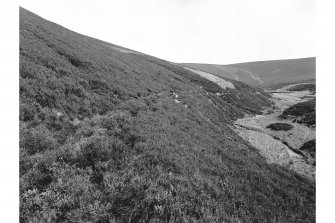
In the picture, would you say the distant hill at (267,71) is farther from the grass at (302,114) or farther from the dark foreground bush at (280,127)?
the dark foreground bush at (280,127)

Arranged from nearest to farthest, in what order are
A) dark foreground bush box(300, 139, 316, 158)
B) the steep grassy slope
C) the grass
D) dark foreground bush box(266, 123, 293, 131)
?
the steep grassy slope < dark foreground bush box(300, 139, 316, 158) < dark foreground bush box(266, 123, 293, 131) < the grass

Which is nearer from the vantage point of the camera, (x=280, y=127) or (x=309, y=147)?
(x=309, y=147)

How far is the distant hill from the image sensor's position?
146 metres

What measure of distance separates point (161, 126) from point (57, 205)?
752 cm

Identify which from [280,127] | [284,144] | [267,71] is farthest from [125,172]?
[267,71]

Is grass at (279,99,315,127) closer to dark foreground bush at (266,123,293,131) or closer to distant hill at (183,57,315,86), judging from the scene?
dark foreground bush at (266,123,293,131)

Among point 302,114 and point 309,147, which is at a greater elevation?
point 302,114

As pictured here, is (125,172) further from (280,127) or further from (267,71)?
(267,71)

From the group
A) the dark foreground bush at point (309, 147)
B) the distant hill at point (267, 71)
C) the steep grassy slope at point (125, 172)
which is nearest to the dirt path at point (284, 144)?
the dark foreground bush at point (309, 147)

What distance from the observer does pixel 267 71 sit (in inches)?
6727

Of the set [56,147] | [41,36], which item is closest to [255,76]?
[41,36]

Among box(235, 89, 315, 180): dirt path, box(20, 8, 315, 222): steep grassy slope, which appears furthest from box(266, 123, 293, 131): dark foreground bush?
box(20, 8, 315, 222): steep grassy slope
